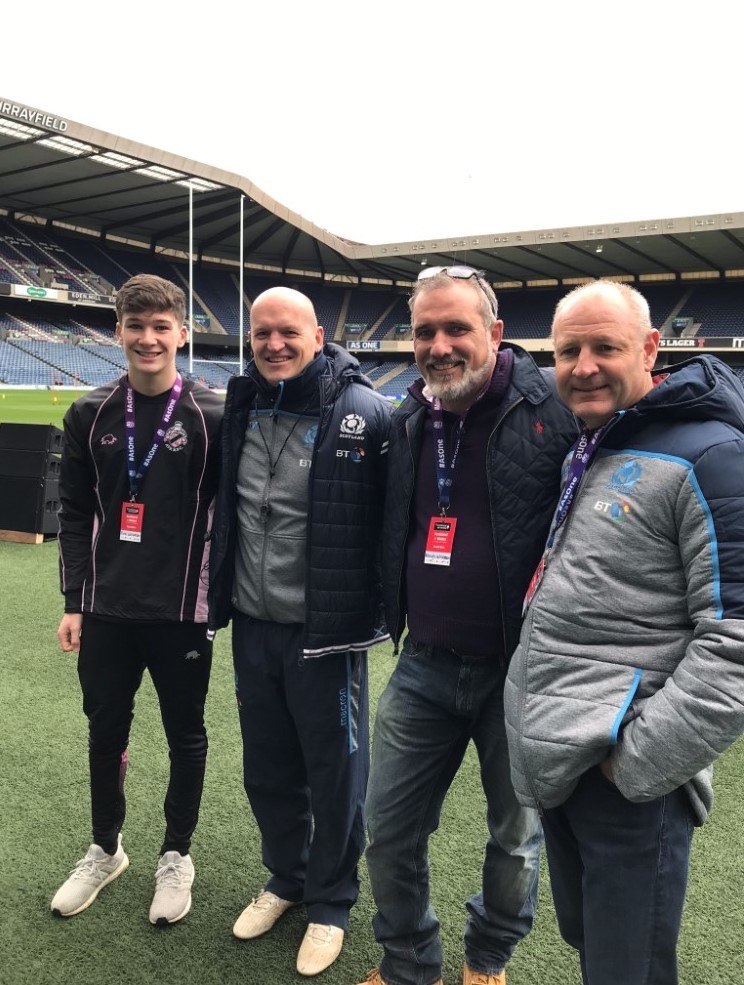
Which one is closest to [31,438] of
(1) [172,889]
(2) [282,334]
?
(1) [172,889]

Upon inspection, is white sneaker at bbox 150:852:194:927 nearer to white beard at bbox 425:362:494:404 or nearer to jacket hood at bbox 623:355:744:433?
white beard at bbox 425:362:494:404

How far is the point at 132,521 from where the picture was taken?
6.82 ft

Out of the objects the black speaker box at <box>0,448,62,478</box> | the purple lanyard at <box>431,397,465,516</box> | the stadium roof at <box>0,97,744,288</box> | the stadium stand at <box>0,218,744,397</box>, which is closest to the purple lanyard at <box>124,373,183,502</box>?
the purple lanyard at <box>431,397,465,516</box>

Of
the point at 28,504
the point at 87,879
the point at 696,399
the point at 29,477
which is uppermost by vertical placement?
the point at 696,399

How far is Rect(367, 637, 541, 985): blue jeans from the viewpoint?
1704 millimetres

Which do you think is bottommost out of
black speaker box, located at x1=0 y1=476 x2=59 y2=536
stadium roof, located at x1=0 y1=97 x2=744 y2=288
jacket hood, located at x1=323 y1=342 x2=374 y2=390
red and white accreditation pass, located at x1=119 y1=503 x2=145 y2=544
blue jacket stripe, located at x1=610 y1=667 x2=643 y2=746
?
black speaker box, located at x1=0 y1=476 x2=59 y2=536

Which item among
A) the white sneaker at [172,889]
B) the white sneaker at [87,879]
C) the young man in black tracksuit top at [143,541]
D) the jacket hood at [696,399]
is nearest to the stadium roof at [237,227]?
the young man in black tracksuit top at [143,541]

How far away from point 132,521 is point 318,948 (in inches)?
52.9

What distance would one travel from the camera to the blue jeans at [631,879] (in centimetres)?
125

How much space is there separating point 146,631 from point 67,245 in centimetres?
3981

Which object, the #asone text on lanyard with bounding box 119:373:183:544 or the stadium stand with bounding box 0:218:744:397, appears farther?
the stadium stand with bounding box 0:218:744:397

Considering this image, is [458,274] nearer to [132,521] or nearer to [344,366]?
[344,366]

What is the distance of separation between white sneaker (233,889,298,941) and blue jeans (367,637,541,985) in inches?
17.0

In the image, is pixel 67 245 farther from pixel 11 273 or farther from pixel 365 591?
pixel 365 591
